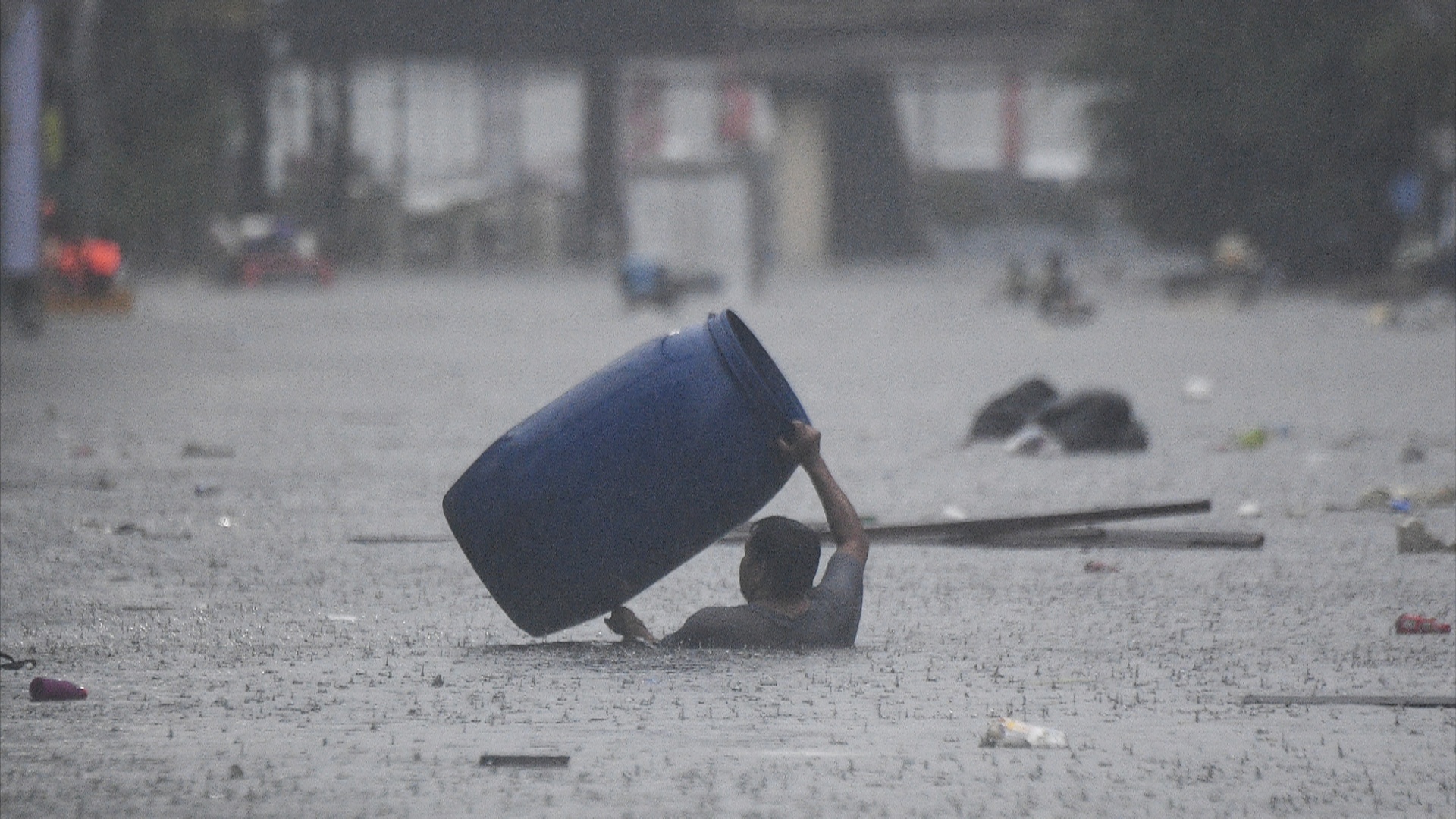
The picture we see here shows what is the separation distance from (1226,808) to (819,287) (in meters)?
44.3

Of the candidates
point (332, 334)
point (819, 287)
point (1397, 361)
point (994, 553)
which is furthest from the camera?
point (819, 287)

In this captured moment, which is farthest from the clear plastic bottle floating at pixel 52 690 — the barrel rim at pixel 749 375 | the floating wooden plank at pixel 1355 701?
the floating wooden plank at pixel 1355 701

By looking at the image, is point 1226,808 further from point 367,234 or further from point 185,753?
point 367,234

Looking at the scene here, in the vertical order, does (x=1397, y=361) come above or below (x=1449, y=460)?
below

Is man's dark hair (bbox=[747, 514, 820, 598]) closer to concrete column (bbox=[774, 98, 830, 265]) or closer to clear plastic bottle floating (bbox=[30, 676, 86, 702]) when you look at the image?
clear plastic bottle floating (bbox=[30, 676, 86, 702])

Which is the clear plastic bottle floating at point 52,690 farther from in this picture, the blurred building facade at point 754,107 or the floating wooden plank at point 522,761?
the blurred building facade at point 754,107

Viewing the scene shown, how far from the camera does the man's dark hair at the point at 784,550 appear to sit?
676 cm

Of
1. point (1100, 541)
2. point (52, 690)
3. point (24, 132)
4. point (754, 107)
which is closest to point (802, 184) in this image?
point (754, 107)

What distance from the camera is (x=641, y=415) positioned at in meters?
6.83

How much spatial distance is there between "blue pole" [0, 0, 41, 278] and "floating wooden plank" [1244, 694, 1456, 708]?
2343cm

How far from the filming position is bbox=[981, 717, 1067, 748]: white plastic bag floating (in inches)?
224

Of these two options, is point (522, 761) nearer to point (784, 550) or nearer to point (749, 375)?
point (784, 550)

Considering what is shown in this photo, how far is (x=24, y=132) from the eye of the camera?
29.4 meters

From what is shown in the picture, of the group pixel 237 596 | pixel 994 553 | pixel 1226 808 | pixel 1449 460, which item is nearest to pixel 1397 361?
pixel 1449 460
